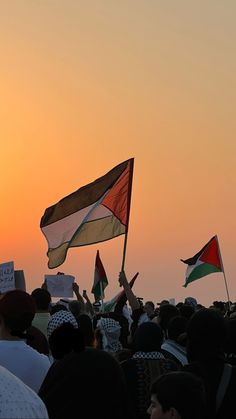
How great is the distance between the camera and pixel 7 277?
12.4 metres

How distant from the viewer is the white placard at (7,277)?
12.3m

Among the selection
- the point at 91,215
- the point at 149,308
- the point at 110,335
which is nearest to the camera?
the point at 110,335

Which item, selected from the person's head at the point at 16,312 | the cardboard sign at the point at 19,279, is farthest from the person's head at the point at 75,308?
the person's head at the point at 16,312

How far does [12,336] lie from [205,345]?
4.48 ft

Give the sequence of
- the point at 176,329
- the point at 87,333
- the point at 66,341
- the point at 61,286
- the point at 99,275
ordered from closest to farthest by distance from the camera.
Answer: the point at 66,341 → the point at 87,333 → the point at 176,329 → the point at 61,286 → the point at 99,275

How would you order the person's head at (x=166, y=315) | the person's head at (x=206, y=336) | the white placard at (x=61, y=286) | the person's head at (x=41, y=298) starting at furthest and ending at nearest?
the white placard at (x=61, y=286) → the person's head at (x=166, y=315) → the person's head at (x=41, y=298) → the person's head at (x=206, y=336)

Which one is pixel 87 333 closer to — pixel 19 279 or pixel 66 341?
pixel 66 341

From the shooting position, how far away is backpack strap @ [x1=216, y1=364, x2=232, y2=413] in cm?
448

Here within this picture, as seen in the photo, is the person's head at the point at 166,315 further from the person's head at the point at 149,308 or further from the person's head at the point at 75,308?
the person's head at the point at 149,308

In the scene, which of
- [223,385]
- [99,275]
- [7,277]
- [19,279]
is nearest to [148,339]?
[223,385]

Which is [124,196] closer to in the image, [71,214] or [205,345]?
[71,214]

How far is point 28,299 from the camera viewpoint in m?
5.25

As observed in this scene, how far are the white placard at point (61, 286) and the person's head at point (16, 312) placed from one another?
9.22 meters

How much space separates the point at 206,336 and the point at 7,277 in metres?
8.04
